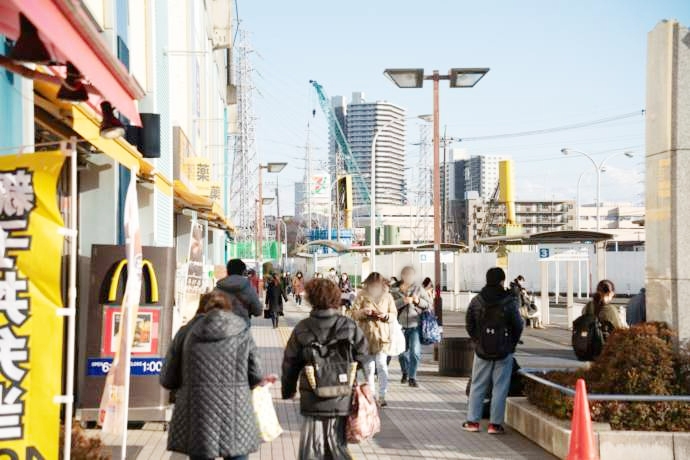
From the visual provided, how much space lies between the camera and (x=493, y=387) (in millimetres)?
10797

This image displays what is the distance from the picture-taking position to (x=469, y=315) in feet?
35.9

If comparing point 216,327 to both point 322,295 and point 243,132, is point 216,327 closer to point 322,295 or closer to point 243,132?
point 322,295

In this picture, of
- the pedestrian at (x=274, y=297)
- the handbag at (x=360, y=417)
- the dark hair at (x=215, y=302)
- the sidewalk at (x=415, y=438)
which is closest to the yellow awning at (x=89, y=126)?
the dark hair at (x=215, y=302)

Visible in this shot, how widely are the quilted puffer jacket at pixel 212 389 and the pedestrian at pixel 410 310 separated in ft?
27.3

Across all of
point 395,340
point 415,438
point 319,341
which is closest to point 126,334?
point 319,341

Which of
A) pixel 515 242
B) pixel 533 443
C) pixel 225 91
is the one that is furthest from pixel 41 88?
pixel 225 91

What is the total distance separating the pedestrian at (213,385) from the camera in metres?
6.34

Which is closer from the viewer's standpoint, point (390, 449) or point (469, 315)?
point (390, 449)

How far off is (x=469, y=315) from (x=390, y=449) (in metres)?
1.94

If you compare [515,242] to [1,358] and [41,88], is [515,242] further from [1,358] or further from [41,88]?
[1,358]

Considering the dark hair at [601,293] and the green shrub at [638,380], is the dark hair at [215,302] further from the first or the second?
the dark hair at [601,293]

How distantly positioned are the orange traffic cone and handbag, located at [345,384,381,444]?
2.00 m

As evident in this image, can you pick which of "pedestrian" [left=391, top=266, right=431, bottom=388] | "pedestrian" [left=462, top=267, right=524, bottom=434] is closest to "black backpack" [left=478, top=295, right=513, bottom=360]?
"pedestrian" [left=462, top=267, right=524, bottom=434]

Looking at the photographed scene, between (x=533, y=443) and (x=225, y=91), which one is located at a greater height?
(x=225, y=91)
